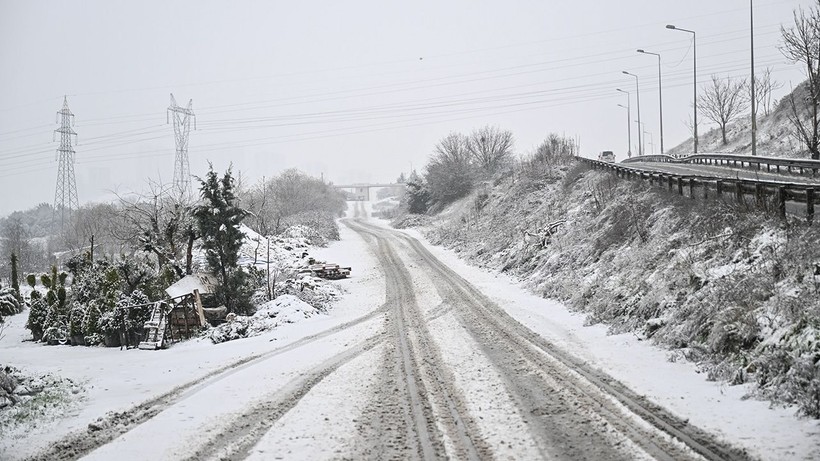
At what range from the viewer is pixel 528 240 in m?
28.2

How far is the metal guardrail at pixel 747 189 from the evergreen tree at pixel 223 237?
1708 cm

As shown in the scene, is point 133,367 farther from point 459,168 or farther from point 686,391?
point 459,168

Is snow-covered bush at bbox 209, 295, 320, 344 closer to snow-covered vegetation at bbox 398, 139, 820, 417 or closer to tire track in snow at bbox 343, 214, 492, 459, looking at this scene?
tire track in snow at bbox 343, 214, 492, 459

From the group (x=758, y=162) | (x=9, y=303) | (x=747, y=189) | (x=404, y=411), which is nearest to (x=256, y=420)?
(x=404, y=411)

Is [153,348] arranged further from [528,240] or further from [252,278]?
[528,240]

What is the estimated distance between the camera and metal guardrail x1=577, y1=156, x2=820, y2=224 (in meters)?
12.1

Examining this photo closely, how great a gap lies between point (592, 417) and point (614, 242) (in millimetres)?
13388

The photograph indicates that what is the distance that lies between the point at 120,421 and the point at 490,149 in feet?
211

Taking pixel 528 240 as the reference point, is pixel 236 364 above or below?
below

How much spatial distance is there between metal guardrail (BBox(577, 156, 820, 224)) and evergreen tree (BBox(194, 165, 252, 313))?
17.1 meters

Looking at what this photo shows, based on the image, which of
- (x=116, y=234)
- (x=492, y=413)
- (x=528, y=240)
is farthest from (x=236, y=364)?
(x=116, y=234)

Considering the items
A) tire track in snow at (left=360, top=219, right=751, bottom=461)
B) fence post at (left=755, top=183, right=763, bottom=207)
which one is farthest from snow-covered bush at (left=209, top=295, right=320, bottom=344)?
fence post at (left=755, top=183, right=763, bottom=207)

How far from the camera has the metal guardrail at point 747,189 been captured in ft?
39.8

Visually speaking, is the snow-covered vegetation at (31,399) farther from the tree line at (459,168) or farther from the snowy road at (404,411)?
the tree line at (459,168)
